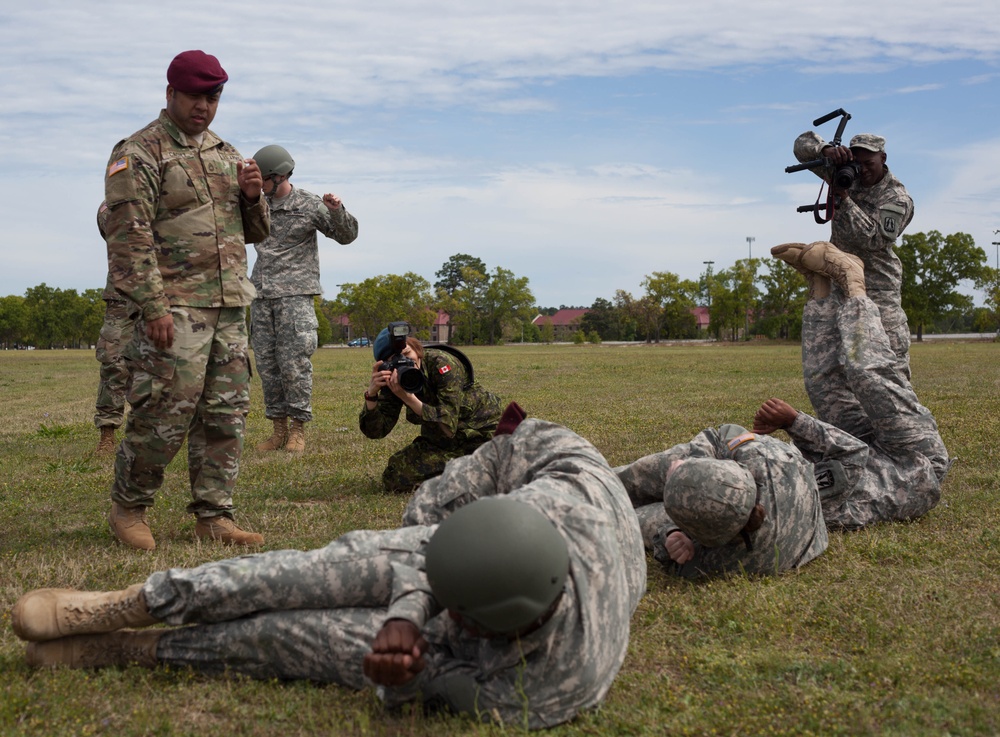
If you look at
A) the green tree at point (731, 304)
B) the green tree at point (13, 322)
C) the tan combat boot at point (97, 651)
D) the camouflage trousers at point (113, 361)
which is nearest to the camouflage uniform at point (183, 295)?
the tan combat boot at point (97, 651)

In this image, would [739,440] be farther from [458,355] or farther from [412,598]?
[458,355]

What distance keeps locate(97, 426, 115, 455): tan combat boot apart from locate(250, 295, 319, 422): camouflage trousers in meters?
1.66

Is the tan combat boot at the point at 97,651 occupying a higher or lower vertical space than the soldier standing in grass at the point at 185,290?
lower

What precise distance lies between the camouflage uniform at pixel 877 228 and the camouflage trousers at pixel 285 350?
198 inches

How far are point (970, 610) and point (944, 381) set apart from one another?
610 inches

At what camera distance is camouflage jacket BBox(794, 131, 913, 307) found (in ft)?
25.6

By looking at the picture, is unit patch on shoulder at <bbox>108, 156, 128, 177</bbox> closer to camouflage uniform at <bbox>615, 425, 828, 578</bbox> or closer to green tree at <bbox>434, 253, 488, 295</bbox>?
camouflage uniform at <bbox>615, 425, 828, 578</bbox>

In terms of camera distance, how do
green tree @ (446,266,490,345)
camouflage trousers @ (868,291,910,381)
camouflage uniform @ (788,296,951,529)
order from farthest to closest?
green tree @ (446,266,490,345) → camouflage trousers @ (868,291,910,381) → camouflage uniform @ (788,296,951,529)

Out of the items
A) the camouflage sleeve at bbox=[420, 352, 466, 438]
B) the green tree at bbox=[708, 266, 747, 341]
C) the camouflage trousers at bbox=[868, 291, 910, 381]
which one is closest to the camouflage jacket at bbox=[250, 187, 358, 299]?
the camouflage sleeve at bbox=[420, 352, 466, 438]

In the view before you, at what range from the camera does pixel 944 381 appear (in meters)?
18.9

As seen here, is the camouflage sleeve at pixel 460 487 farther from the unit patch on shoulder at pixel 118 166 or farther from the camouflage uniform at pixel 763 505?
the unit patch on shoulder at pixel 118 166

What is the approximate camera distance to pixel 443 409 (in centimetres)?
718

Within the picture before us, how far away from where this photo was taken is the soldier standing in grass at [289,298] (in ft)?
33.0

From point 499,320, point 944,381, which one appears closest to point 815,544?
point 944,381
